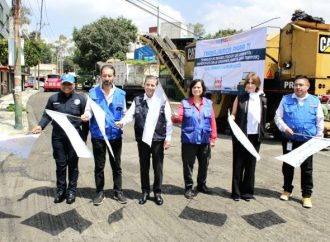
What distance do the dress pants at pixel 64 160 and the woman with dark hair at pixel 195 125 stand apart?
57.3 inches

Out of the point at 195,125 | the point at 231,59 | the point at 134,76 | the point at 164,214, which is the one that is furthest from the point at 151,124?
the point at 134,76

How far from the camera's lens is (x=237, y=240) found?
14.9 ft

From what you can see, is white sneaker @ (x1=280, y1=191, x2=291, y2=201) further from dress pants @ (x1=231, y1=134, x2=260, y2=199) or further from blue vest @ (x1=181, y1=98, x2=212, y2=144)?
blue vest @ (x1=181, y1=98, x2=212, y2=144)

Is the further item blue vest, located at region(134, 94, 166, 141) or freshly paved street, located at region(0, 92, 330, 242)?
blue vest, located at region(134, 94, 166, 141)

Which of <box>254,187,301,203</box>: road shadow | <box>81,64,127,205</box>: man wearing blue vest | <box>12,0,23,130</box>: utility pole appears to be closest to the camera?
<box>81,64,127,205</box>: man wearing blue vest

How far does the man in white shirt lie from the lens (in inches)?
219

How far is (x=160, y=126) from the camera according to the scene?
5.62 m

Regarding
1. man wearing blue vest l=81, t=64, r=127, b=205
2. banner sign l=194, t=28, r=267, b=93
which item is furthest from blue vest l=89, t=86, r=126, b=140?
banner sign l=194, t=28, r=267, b=93

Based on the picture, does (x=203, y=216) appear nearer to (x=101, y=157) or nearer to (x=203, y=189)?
(x=203, y=189)

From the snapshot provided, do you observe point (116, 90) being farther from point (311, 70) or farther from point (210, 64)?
point (210, 64)

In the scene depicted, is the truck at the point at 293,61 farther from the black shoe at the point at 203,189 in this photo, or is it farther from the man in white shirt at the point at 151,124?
the man in white shirt at the point at 151,124

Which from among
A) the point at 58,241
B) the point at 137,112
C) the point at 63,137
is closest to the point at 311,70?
the point at 137,112

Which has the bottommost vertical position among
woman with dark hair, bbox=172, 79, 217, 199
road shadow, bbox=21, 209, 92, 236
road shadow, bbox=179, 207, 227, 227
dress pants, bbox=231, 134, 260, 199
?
road shadow, bbox=21, 209, 92, 236

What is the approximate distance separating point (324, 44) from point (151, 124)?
22.0 feet
